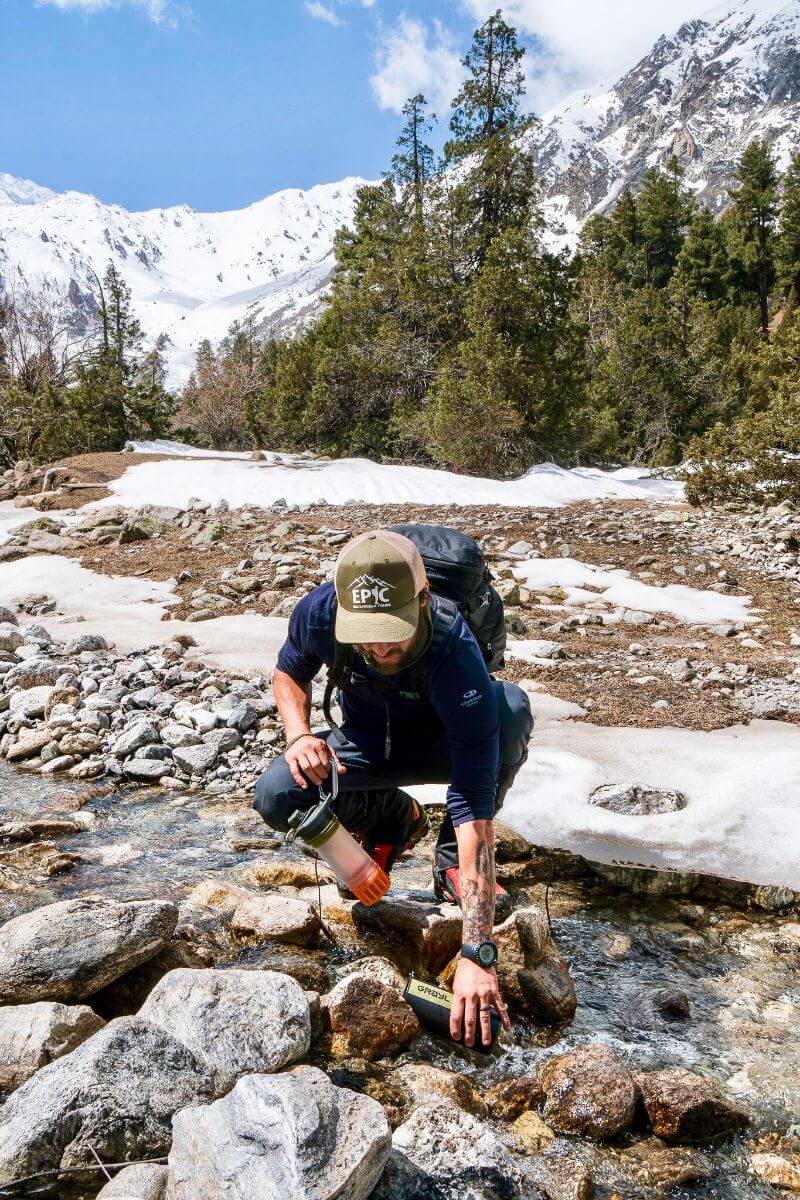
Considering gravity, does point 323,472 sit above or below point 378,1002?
above

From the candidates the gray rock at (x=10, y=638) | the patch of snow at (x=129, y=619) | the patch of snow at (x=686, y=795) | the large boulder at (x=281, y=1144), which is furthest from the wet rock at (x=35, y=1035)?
the gray rock at (x=10, y=638)

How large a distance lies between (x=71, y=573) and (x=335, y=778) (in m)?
8.86

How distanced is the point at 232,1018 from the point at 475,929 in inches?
31.0

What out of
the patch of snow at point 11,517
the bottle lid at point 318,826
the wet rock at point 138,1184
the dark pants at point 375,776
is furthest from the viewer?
the patch of snow at point 11,517

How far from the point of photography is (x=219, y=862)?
3998 mm

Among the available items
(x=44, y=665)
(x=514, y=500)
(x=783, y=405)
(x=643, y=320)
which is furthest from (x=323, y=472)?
(x=643, y=320)

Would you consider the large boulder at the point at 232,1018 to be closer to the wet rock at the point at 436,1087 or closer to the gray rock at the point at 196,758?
the wet rock at the point at 436,1087

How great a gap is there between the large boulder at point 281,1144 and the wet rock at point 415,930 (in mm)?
1216

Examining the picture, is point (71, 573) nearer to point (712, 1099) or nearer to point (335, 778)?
point (335, 778)

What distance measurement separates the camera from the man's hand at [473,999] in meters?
2.43

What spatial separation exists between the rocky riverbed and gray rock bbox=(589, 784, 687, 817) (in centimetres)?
2

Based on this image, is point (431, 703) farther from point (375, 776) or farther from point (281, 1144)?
point (281, 1144)

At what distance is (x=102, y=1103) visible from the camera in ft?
6.64

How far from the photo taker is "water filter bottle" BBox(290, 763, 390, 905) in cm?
290
